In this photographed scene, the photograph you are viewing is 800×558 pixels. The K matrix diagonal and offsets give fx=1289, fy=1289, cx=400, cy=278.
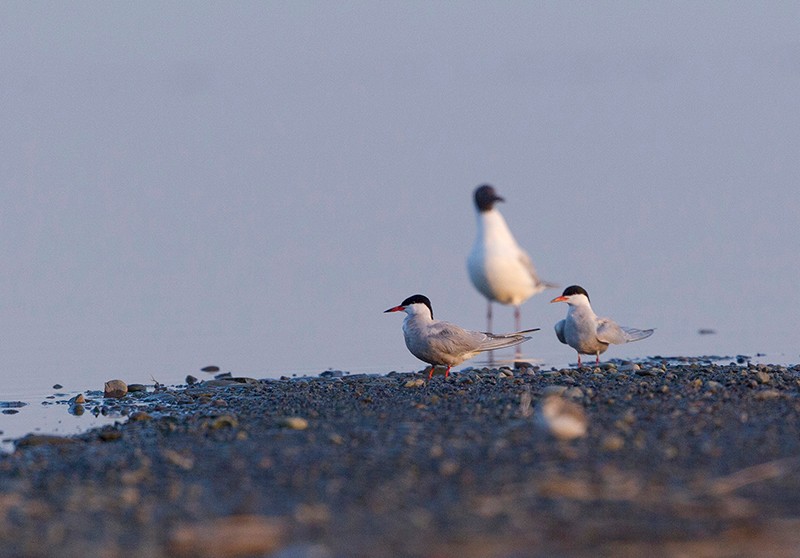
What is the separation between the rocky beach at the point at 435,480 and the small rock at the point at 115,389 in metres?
1.65

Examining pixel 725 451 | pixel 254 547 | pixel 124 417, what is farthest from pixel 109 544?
pixel 124 417

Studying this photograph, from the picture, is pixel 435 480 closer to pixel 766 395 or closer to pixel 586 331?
pixel 766 395

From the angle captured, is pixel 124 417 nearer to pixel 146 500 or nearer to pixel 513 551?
pixel 146 500

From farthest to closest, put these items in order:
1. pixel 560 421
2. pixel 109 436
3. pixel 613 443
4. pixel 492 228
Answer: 1. pixel 492 228
2. pixel 109 436
3. pixel 560 421
4. pixel 613 443

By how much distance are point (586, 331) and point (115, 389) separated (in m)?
3.69

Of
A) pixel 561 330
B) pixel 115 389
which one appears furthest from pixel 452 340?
pixel 115 389

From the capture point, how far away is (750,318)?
13430 mm

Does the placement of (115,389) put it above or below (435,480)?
above

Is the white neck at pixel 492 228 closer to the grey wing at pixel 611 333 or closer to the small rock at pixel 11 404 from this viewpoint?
the grey wing at pixel 611 333

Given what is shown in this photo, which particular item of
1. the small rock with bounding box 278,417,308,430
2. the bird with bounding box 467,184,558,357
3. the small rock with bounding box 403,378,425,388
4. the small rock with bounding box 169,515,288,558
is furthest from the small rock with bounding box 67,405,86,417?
the bird with bounding box 467,184,558,357

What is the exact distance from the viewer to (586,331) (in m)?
10.3

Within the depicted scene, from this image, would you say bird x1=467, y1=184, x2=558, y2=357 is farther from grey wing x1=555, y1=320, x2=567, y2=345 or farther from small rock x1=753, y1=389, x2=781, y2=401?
small rock x1=753, y1=389, x2=781, y2=401

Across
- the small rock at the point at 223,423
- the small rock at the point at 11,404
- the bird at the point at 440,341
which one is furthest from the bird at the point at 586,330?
the small rock at the point at 11,404

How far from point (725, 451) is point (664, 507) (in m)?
1.05
